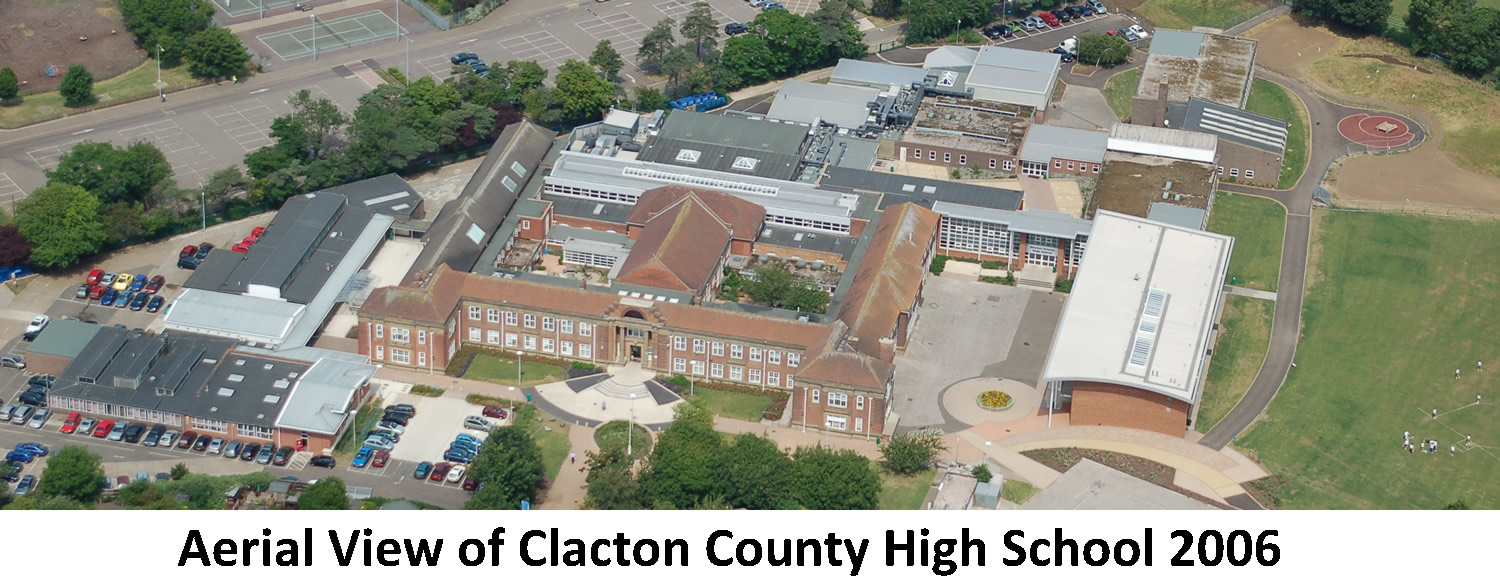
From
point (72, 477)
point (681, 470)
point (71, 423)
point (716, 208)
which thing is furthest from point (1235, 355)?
point (71, 423)

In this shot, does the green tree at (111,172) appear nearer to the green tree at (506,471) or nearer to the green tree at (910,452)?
the green tree at (506,471)

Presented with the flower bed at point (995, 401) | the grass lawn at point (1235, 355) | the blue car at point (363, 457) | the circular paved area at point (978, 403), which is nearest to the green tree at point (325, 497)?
the blue car at point (363, 457)

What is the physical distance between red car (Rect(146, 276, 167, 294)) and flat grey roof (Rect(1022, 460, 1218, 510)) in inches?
3101

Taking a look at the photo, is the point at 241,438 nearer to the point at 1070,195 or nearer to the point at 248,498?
the point at 248,498

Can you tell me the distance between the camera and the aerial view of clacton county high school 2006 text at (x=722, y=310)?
14300 centimetres

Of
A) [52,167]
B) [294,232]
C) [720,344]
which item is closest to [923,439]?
[720,344]

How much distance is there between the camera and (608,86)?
19925 cm

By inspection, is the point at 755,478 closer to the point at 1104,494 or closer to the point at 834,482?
the point at 834,482

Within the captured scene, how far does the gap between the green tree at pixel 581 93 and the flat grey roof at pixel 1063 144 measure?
4335cm

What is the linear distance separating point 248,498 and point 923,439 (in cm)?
4988

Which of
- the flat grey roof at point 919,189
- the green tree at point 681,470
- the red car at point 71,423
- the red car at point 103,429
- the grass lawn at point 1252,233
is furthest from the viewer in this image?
the flat grey roof at point 919,189

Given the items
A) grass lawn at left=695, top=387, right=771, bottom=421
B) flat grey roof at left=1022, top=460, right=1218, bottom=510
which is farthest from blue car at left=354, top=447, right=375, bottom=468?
flat grey roof at left=1022, top=460, right=1218, bottom=510

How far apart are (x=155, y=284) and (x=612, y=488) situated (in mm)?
55902

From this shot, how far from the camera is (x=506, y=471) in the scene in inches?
5359
